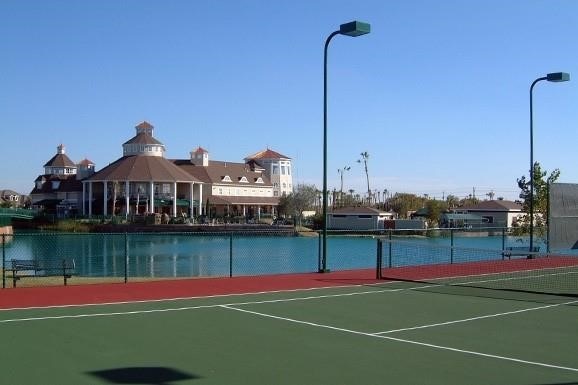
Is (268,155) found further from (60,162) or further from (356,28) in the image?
(356,28)

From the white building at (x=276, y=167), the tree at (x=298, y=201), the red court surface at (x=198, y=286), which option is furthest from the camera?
the white building at (x=276, y=167)

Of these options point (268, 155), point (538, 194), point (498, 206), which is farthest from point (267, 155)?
point (538, 194)

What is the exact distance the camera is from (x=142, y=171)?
111562mm

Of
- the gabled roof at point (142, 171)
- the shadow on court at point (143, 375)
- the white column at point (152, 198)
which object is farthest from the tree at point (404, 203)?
the shadow on court at point (143, 375)

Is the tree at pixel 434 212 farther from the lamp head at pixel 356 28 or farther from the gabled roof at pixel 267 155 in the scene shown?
the lamp head at pixel 356 28

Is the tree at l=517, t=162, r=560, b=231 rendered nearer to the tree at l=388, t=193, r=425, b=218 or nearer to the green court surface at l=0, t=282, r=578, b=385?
the green court surface at l=0, t=282, r=578, b=385

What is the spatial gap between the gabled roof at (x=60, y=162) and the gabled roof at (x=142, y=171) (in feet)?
92.3

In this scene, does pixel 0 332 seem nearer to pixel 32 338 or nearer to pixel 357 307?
pixel 32 338

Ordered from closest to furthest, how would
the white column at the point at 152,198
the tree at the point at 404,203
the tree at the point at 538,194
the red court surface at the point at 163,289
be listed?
the red court surface at the point at 163,289
the tree at the point at 538,194
the white column at the point at 152,198
the tree at the point at 404,203

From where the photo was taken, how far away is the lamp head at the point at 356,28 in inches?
766

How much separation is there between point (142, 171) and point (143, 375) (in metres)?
106

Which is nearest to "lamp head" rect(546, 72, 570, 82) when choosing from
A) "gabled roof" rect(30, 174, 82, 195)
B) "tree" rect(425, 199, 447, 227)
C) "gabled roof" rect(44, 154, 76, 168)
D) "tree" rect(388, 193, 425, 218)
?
"tree" rect(425, 199, 447, 227)

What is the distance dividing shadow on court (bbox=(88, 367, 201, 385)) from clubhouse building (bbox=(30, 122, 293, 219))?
99.8m

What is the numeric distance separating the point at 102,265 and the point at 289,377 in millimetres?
32745
